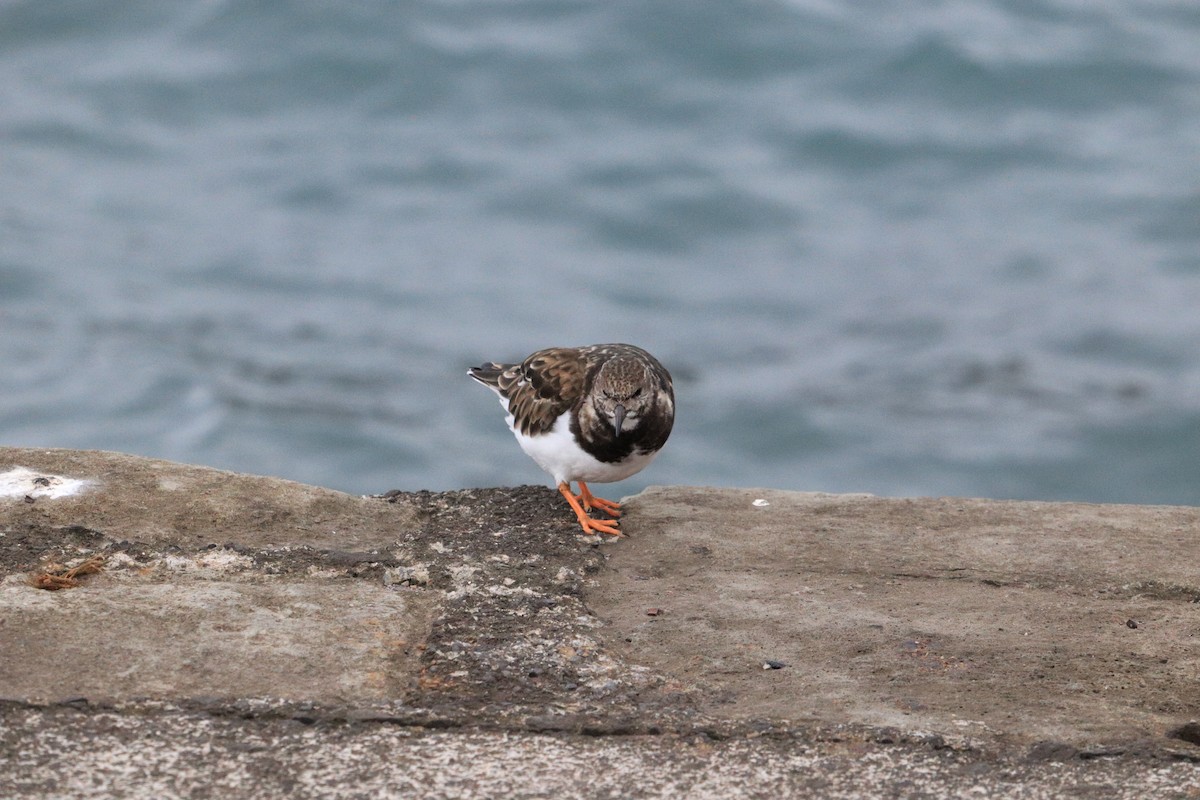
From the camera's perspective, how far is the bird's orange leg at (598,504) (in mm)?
3764

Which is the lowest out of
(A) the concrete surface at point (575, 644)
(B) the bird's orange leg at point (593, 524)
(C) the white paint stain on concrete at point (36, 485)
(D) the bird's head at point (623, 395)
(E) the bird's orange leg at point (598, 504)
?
(A) the concrete surface at point (575, 644)

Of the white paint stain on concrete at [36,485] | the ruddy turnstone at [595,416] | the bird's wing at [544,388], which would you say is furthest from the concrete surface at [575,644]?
the bird's wing at [544,388]

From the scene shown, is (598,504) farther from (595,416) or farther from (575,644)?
(575,644)

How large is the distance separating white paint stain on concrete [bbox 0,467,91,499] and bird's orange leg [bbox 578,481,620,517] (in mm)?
1242

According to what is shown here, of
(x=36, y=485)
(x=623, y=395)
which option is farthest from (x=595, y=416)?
(x=36, y=485)

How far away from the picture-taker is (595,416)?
3.86 m

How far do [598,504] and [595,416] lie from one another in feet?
0.75

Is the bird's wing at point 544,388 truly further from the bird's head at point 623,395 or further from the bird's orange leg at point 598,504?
the bird's orange leg at point 598,504

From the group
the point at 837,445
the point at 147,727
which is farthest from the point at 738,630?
the point at 837,445

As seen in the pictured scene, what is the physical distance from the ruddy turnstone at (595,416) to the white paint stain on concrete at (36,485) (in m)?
1.16

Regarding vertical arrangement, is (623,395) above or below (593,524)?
above

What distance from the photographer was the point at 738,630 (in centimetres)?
287

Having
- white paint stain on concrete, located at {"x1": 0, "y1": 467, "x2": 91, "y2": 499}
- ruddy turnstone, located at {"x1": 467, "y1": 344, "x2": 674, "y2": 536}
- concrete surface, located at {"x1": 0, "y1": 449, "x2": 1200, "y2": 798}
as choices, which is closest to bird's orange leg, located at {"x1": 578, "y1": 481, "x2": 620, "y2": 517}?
ruddy turnstone, located at {"x1": 467, "y1": 344, "x2": 674, "y2": 536}

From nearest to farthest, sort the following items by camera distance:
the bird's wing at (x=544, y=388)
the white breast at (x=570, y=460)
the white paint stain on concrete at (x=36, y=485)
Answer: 1. the white paint stain on concrete at (x=36, y=485)
2. the white breast at (x=570, y=460)
3. the bird's wing at (x=544, y=388)
